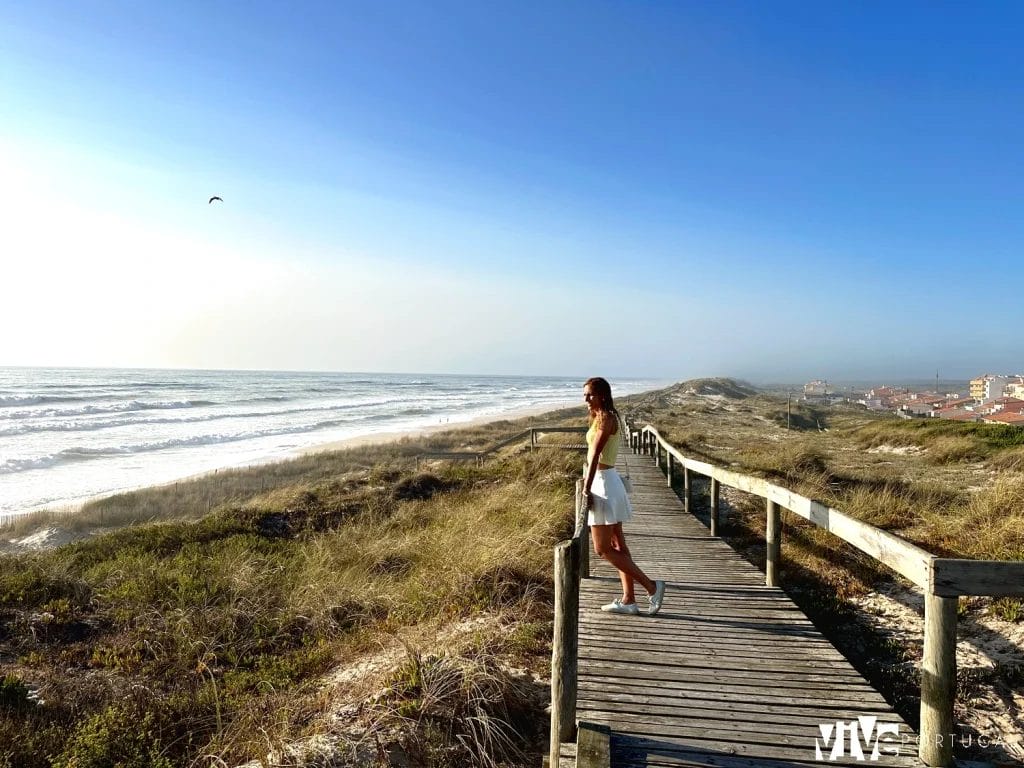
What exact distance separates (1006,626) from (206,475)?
840 inches

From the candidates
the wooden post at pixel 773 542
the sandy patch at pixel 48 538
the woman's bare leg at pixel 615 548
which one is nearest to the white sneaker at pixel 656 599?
the woman's bare leg at pixel 615 548

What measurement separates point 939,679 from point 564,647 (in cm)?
199

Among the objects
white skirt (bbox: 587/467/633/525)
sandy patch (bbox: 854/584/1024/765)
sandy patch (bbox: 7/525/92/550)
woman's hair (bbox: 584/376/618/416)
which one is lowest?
sandy patch (bbox: 7/525/92/550)

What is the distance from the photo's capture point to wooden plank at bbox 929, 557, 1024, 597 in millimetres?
2898

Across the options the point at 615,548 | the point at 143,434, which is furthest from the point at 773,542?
the point at 143,434

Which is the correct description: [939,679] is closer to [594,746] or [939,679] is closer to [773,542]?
[594,746]

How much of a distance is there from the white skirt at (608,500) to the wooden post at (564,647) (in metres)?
1.56

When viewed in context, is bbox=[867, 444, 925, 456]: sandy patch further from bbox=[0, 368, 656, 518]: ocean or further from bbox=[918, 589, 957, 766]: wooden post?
bbox=[0, 368, 656, 518]: ocean

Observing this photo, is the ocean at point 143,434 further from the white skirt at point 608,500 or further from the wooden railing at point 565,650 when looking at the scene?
the wooden railing at point 565,650

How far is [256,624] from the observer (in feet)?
21.2

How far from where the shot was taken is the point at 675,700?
3.64 metres

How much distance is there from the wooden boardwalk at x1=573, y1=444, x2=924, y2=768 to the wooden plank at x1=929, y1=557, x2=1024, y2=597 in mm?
1026

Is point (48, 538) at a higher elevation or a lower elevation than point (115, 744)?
lower

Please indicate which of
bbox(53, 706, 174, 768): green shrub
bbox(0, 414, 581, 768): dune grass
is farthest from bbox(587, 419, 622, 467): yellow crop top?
bbox(53, 706, 174, 768): green shrub
